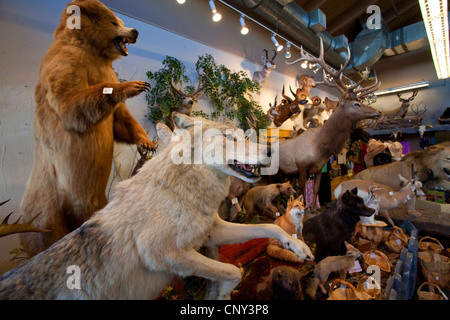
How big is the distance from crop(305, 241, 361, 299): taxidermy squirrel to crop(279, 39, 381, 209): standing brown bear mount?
148cm

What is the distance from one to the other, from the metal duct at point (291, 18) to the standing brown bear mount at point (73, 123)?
3538mm

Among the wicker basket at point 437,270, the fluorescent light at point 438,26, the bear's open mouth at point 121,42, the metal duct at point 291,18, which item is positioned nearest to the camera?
the bear's open mouth at point 121,42

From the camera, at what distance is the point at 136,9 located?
10.1 feet

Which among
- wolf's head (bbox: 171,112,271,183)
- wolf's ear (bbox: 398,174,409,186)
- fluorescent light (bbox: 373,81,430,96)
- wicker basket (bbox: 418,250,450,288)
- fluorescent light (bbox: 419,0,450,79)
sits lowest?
wicker basket (bbox: 418,250,450,288)

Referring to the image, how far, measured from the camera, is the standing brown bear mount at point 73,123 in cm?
99

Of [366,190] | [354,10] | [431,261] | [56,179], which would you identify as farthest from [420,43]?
[56,179]

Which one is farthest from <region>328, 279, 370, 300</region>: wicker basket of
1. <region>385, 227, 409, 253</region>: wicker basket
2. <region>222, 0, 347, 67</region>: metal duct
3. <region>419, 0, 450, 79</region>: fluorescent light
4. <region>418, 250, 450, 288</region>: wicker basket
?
<region>222, 0, 347, 67</region>: metal duct

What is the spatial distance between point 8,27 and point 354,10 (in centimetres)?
695

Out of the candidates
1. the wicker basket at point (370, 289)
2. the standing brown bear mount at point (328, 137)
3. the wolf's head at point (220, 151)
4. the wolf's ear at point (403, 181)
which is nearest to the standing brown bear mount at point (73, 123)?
the wolf's head at point (220, 151)

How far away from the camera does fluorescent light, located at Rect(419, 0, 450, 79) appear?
235 cm

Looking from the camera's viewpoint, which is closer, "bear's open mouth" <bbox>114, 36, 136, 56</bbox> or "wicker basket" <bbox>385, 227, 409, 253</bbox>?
"bear's open mouth" <bbox>114, 36, 136, 56</bbox>

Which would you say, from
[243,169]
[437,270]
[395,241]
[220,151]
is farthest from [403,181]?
[220,151]

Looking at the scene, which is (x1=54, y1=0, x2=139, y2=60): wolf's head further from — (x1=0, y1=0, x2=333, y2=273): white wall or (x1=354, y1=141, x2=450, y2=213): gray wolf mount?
(x1=354, y1=141, x2=450, y2=213): gray wolf mount

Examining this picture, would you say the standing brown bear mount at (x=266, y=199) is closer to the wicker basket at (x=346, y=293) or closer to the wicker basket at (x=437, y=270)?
the wicker basket at (x=346, y=293)
